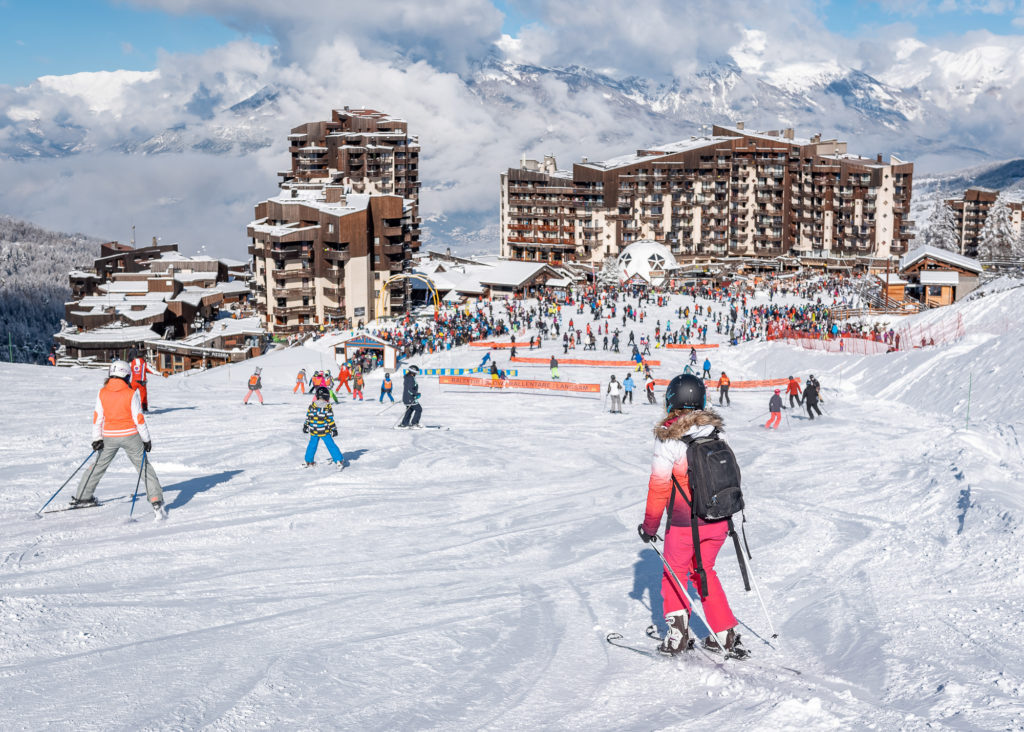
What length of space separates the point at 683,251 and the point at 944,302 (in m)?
54.6

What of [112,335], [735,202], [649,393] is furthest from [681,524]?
[735,202]

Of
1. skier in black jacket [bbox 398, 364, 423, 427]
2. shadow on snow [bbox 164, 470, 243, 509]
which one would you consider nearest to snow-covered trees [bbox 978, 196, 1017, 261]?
skier in black jacket [bbox 398, 364, 423, 427]

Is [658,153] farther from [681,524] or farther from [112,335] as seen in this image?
[681,524]

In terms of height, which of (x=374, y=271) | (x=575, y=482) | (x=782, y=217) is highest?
(x=782, y=217)

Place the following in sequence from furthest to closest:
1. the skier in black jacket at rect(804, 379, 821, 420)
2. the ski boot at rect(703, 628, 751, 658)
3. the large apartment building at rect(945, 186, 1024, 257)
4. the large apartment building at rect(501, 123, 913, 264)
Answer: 1. the large apartment building at rect(945, 186, 1024, 257)
2. the large apartment building at rect(501, 123, 913, 264)
3. the skier in black jacket at rect(804, 379, 821, 420)
4. the ski boot at rect(703, 628, 751, 658)

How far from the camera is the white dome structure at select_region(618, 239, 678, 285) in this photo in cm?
9006

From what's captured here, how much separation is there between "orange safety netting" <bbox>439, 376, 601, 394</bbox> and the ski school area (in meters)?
13.2

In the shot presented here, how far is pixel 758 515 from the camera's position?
10.4 meters

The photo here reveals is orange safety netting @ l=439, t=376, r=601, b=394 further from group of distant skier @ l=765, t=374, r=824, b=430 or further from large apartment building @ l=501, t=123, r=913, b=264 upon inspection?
large apartment building @ l=501, t=123, r=913, b=264

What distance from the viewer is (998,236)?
97.0 metres

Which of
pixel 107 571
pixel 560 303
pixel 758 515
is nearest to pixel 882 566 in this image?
pixel 758 515

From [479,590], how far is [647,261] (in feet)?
283

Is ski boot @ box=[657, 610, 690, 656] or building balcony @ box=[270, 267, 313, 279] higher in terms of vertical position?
building balcony @ box=[270, 267, 313, 279]

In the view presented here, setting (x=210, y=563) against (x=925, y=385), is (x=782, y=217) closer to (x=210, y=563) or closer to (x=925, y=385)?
(x=925, y=385)
